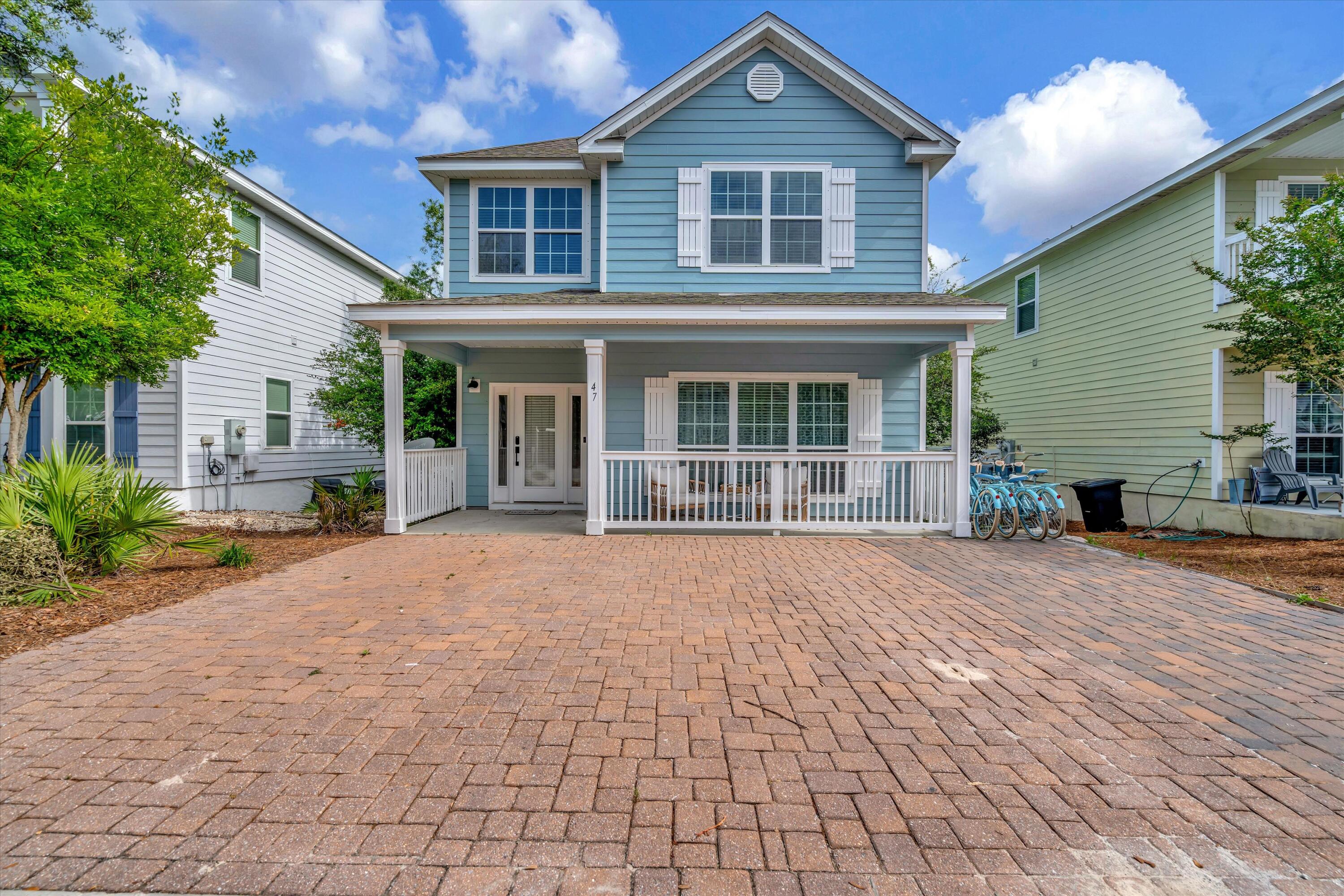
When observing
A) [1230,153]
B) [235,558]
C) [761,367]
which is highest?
[1230,153]

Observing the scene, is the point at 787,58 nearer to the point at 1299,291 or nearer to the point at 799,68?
the point at 799,68

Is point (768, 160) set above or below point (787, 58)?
below

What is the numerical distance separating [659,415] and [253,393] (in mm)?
8064

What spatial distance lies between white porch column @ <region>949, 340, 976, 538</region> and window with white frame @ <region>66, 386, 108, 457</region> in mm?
13488

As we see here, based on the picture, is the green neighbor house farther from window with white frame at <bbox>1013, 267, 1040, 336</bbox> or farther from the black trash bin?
the black trash bin

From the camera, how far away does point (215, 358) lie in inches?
412

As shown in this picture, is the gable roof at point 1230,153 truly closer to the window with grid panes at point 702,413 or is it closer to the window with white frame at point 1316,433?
the window with white frame at point 1316,433

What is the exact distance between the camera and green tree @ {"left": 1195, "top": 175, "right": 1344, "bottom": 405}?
6375 mm

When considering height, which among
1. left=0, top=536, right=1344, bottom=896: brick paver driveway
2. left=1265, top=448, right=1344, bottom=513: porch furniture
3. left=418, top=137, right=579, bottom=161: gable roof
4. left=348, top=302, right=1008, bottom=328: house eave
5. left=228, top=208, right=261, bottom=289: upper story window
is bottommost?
left=0, top=536, right=1344, bottom=896: brick paver driveway

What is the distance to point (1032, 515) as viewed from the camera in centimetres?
816

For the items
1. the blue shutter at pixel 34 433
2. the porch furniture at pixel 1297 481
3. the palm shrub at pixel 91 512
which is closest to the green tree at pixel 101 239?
the blue shutter at pixel 34 433

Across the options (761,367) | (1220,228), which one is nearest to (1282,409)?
(1220,228)

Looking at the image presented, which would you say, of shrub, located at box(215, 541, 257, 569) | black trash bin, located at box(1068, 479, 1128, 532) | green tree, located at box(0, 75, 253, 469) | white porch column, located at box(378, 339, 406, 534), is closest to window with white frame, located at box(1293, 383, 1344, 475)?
black trash bin, located at box(1068, 479, 1128, 532)

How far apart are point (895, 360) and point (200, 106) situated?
38.0 ft
